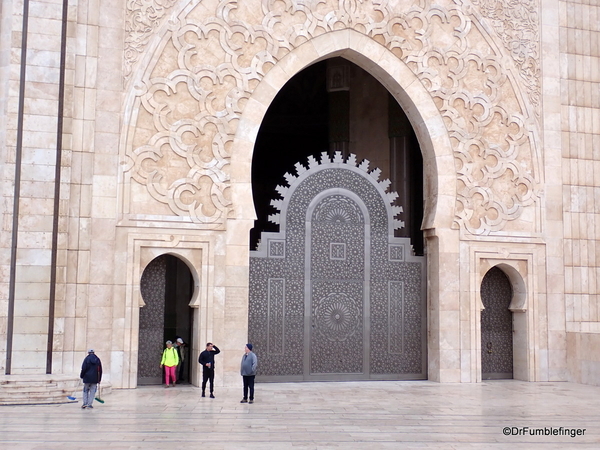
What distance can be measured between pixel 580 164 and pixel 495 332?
131 inches

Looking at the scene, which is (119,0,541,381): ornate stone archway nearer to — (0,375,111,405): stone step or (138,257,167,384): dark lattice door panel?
(138,257,167,384): dark lattice door panel

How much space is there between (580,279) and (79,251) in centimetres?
835

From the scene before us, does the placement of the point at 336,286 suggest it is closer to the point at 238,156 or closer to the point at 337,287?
the point at 337,287

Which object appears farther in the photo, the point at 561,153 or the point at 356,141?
the point at 356,141

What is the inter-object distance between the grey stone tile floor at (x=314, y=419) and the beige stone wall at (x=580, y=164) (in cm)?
204

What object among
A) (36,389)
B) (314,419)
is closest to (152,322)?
(36,389)

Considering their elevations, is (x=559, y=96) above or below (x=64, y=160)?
above

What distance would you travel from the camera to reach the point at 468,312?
496 inches

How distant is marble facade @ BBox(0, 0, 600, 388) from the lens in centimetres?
1084

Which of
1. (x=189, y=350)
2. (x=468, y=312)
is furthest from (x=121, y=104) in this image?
(x=468, y=312)

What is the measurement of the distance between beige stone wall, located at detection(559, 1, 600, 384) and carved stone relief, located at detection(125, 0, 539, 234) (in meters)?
0.66

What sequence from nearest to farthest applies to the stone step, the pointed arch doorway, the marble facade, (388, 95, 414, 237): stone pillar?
the stone step < the marble facade < the pointed arch doorway < (388, 95, 414, 237): stone pillar

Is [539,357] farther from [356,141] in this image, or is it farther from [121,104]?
[121,104]

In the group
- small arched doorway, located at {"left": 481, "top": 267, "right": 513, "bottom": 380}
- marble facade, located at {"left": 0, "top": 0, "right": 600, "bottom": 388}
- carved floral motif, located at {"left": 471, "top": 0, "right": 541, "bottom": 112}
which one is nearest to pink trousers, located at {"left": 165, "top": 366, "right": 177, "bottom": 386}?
marble facade, located at {"left": 0, "top": 0, "right": 600, "bottom": 388}
